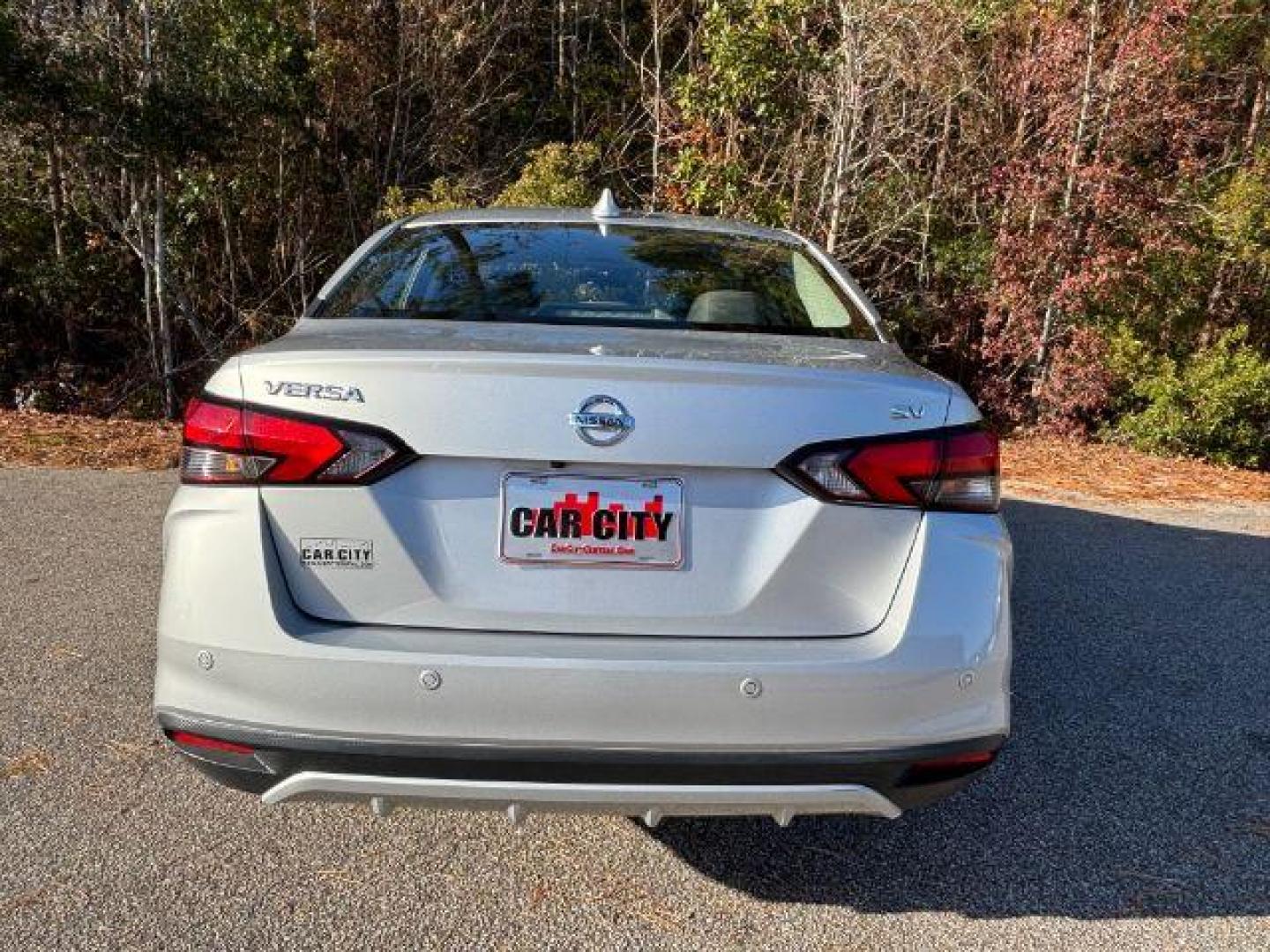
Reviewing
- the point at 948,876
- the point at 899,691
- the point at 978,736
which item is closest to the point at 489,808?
the point at 899,691

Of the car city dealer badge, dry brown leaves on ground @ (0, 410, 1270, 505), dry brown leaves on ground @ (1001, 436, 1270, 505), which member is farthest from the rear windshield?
dry brown leaves on ground @ (1001, 436, 1270, 505)

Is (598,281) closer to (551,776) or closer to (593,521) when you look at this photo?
(593,521)

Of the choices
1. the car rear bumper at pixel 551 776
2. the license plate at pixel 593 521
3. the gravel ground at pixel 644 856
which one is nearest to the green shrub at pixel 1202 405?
the gravel ground at pixel 644 856

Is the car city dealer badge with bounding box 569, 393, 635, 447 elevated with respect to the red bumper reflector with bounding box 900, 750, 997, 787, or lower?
elevated

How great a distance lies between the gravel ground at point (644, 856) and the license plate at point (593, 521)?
92cm

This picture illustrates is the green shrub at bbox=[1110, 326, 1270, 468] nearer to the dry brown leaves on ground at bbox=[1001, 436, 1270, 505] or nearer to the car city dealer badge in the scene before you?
the dry brown leaves on ground at bbox=[1001, 436, 1270, 505]

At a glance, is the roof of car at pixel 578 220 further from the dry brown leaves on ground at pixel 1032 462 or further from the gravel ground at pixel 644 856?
the dry brown leaves on ground at pixel 1032 462

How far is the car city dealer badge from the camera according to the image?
6.68 feet

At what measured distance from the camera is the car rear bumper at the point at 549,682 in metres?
2.02

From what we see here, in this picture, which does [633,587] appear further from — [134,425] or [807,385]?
[134,425]

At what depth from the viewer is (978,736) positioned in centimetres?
219

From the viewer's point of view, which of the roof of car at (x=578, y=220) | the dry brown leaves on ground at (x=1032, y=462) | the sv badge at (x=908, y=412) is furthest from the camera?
the dry brown leaves on ground at (x=1032, y=462)

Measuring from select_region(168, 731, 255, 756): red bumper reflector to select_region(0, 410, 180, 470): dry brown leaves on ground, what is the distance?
563cm

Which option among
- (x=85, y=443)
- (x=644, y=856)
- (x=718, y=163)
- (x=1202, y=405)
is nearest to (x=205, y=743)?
(x=644, y=856)
